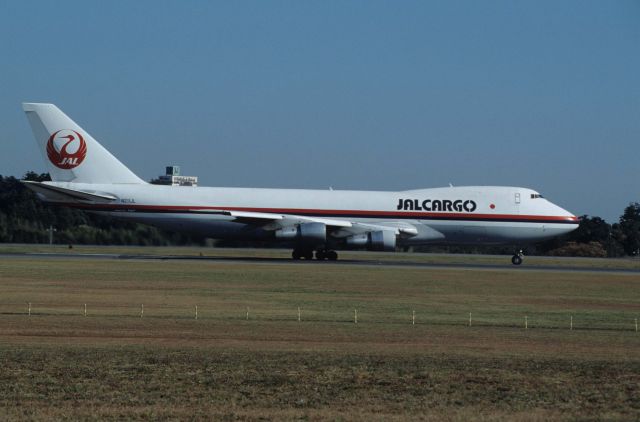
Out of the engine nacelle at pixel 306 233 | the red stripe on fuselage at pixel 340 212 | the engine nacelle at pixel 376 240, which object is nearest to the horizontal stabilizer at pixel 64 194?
the red stripe on fuselage at pixel 340 212

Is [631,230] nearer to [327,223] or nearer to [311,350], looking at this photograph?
[327,223]

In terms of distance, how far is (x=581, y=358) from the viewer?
74.0ft

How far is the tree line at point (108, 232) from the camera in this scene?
76188 mm

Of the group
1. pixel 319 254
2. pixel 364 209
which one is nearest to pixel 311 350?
pixel 364 209

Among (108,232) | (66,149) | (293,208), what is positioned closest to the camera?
(66,149)

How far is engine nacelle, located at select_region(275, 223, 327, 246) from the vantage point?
62.3 metres

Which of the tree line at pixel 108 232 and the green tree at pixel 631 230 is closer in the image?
the tree line at pixel 108 232

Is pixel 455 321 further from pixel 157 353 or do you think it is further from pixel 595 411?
pixel 595 411

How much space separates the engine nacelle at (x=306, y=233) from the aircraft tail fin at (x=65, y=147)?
11298 millimetres

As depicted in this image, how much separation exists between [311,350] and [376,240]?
39.9 m

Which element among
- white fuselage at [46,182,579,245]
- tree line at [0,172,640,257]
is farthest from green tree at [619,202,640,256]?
white fuselage at [46,182,579,245]

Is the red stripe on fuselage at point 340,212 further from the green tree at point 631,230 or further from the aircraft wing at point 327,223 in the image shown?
the green tree at point 631,230

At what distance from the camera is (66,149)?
63500 millimetres

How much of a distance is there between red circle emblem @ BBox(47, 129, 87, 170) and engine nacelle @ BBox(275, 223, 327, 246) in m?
13.4
